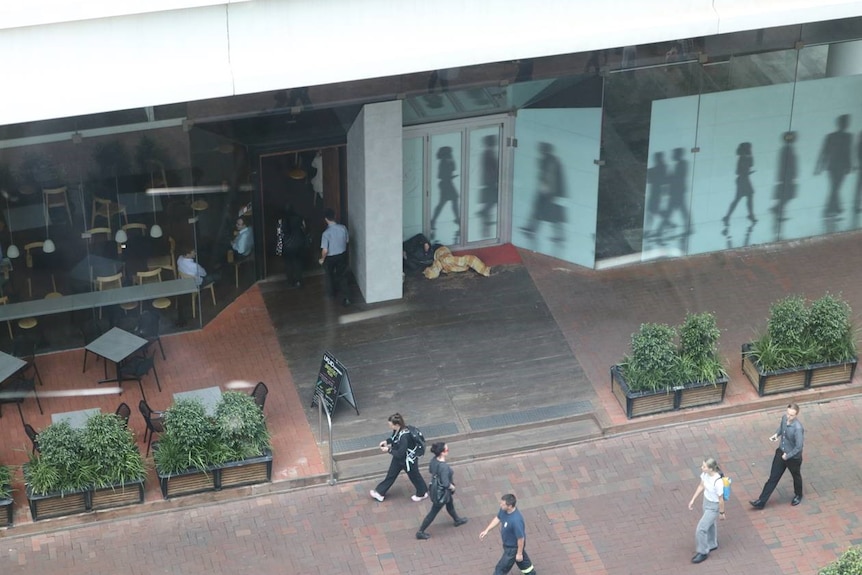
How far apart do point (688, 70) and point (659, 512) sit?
7.04 metres

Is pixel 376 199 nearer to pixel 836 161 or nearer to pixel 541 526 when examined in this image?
pixel 541 526

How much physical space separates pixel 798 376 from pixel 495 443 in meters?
4.30

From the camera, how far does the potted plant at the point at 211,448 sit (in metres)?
19.1

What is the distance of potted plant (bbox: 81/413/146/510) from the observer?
18781 millimetres

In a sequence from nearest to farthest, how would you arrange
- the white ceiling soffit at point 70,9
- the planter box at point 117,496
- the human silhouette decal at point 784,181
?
1. the white ceiling soffit at point 70,9
2. the planter box at point 117,496
3. the human silhouette decal at point 784,181

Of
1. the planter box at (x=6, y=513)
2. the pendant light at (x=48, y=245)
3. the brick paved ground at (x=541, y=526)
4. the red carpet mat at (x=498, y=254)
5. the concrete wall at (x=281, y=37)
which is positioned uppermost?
the concrete wall at (x=281, y=37)

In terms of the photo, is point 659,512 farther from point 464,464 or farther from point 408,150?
point 408,150

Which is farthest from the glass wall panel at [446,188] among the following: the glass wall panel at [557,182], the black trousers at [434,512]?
the black trousers at [434,512]

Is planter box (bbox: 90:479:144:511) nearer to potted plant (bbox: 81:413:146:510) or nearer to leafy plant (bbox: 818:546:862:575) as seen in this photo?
potted plant (bbox: 81:413:146:510)

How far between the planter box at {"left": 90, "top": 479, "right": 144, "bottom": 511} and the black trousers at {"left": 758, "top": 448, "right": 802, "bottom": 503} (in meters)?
7.65

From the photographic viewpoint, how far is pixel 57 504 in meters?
18.9

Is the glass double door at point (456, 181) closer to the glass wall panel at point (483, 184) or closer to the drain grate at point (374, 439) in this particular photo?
the glass wall panel at point (483, 184)

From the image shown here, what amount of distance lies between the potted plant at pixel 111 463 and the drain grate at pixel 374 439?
261 centimetres

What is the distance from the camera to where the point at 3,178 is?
67.3 feet
